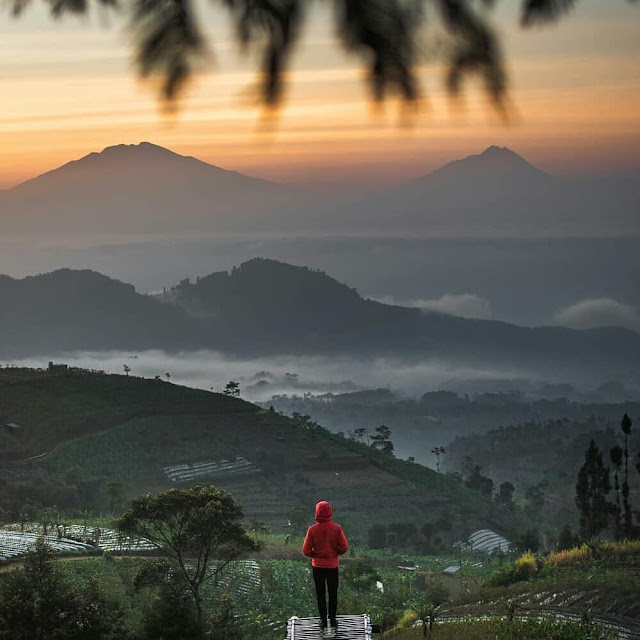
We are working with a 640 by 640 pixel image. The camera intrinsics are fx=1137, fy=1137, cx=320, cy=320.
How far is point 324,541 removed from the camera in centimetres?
1020

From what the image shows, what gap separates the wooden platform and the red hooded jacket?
0.69 m

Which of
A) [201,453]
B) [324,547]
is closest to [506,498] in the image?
[201,453]

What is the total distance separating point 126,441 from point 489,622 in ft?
183

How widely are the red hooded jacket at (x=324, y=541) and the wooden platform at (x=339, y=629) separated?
69cm

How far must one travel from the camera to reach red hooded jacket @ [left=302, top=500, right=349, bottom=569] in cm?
1012

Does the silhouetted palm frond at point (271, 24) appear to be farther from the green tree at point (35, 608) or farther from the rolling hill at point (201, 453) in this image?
the rolling hill at point (201, 453)

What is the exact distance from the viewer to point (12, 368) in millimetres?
85812

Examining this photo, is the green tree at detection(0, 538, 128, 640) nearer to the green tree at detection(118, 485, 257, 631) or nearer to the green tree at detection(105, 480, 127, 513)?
the green tree at detection(118, 485, 257, 631)

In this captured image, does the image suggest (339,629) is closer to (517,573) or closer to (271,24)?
(271,24)

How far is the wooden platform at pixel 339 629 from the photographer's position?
10.5 meters

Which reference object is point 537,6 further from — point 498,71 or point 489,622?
point 489,622

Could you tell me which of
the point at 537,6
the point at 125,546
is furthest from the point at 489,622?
the point at 125,546

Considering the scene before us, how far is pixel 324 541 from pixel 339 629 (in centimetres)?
106

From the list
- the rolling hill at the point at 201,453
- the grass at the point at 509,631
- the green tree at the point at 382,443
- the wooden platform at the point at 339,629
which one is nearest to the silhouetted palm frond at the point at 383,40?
the wooden platform at the point at 339,629
